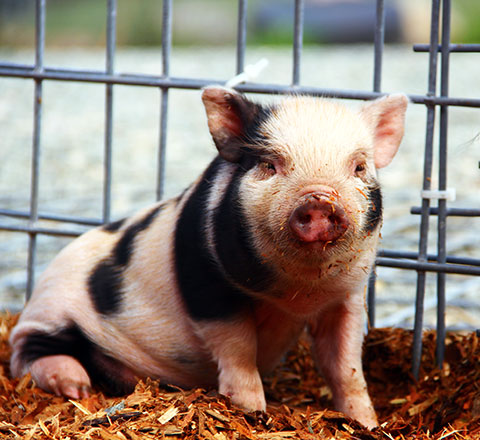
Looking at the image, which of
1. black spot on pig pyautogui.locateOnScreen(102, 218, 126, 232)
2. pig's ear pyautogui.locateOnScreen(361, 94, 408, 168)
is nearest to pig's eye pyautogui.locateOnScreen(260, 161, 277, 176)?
pig's ear pyautogui.locateOnScreen(361, 94, 408, 168)

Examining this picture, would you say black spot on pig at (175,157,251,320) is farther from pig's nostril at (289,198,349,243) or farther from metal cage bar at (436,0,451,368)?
metal cage bar at (436,0,451,368)

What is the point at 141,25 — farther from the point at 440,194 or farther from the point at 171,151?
the point at 440,194

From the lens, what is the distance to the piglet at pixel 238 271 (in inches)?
93.0

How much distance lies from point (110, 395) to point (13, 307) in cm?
171

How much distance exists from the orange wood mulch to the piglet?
0.14 metres

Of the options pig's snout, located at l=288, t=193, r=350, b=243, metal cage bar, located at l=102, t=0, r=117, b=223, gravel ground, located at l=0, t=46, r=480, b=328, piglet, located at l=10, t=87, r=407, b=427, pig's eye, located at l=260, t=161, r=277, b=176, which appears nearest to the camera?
pig's snout, located at l=288, t=193, r=350, b=243

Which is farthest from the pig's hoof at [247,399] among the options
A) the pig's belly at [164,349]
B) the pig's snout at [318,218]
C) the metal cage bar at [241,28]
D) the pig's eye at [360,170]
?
the metal cage bar at [241,28]

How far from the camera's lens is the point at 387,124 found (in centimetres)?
282

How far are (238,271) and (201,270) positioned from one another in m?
0.20

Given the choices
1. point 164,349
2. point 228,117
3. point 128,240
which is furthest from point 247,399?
point 228,117

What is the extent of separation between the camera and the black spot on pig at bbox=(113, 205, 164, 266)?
307 cm

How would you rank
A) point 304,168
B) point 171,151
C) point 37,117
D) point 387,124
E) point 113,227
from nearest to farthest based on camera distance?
point 304,168 < point 387,124 < point 113,227 < point 37,117 < point 171,151

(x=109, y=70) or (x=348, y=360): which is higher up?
(x=109, y=70)

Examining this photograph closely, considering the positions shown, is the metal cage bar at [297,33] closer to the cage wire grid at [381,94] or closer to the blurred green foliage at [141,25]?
the cage wire grid at [381,94]
